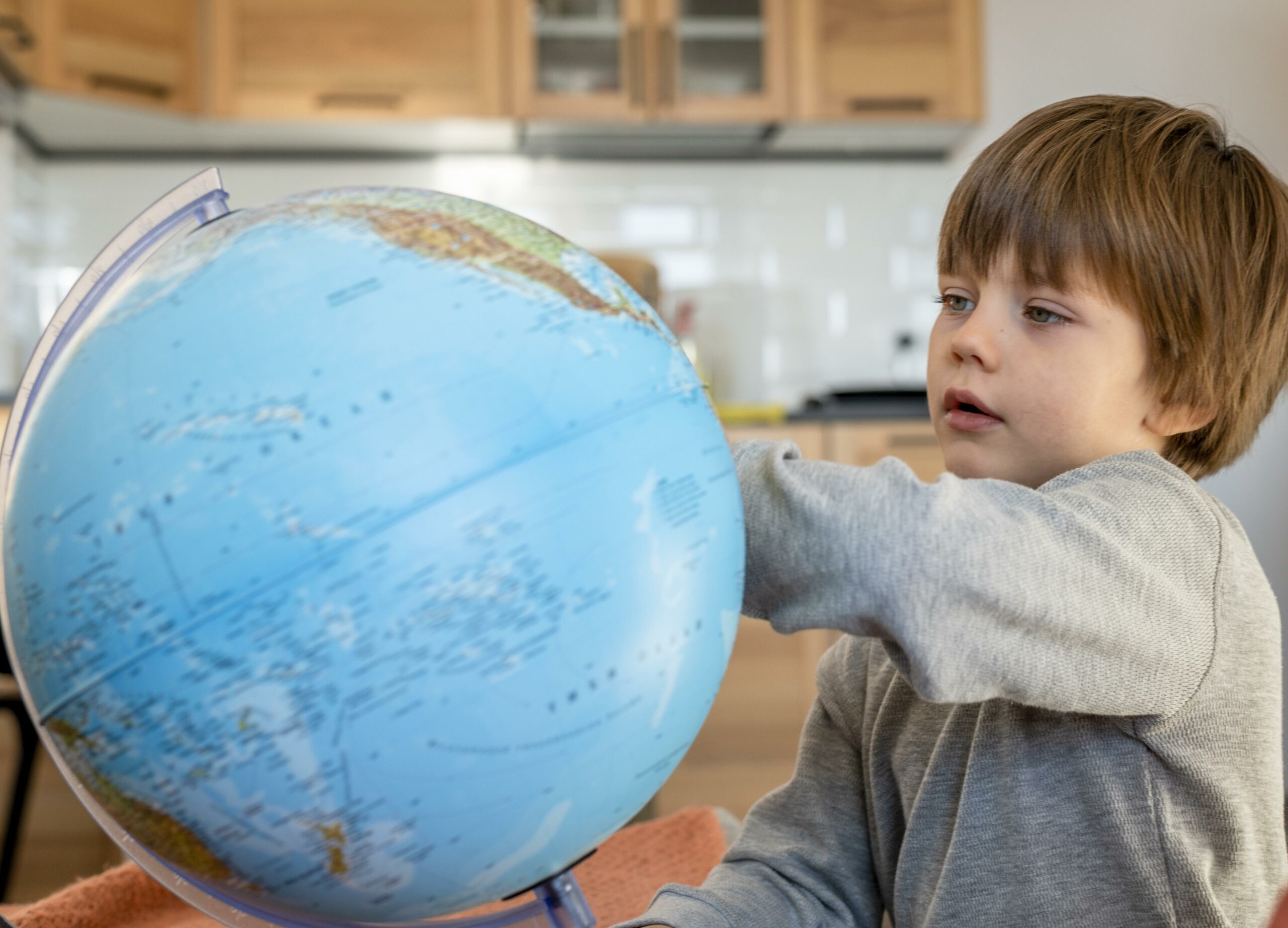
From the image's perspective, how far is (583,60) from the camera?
10.1 ft

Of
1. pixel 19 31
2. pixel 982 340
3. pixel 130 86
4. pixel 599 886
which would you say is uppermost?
pixel 19 31

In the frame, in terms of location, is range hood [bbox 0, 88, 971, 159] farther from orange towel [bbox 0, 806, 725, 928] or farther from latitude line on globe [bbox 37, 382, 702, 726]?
latitude line on globe [bbox 37, 382, 702, 726]

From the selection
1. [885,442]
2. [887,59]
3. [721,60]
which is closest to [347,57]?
[721,60]

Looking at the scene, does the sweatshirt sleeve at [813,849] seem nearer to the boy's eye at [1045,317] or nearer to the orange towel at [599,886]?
the orange towel at [599,886]

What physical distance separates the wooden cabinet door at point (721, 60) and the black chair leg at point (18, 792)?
2.09 meters

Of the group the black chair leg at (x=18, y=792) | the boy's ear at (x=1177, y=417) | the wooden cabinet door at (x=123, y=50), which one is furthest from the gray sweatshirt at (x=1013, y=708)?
the wooden cabinet door at (x=123, y=50)

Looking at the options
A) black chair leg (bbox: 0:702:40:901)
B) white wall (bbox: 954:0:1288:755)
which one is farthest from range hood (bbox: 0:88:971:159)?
black chair leg (bbox: 0:702:40:901)

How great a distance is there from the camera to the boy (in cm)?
61

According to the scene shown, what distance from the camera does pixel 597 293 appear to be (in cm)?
61

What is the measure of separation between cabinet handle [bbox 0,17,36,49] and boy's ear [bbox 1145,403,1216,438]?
274cm

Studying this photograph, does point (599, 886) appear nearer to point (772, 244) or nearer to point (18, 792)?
point (18, 792)

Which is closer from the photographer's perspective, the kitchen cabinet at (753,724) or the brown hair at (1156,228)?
the brown hair at (1156,228)

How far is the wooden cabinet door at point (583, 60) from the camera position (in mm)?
3039

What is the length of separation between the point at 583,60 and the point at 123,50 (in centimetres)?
113
